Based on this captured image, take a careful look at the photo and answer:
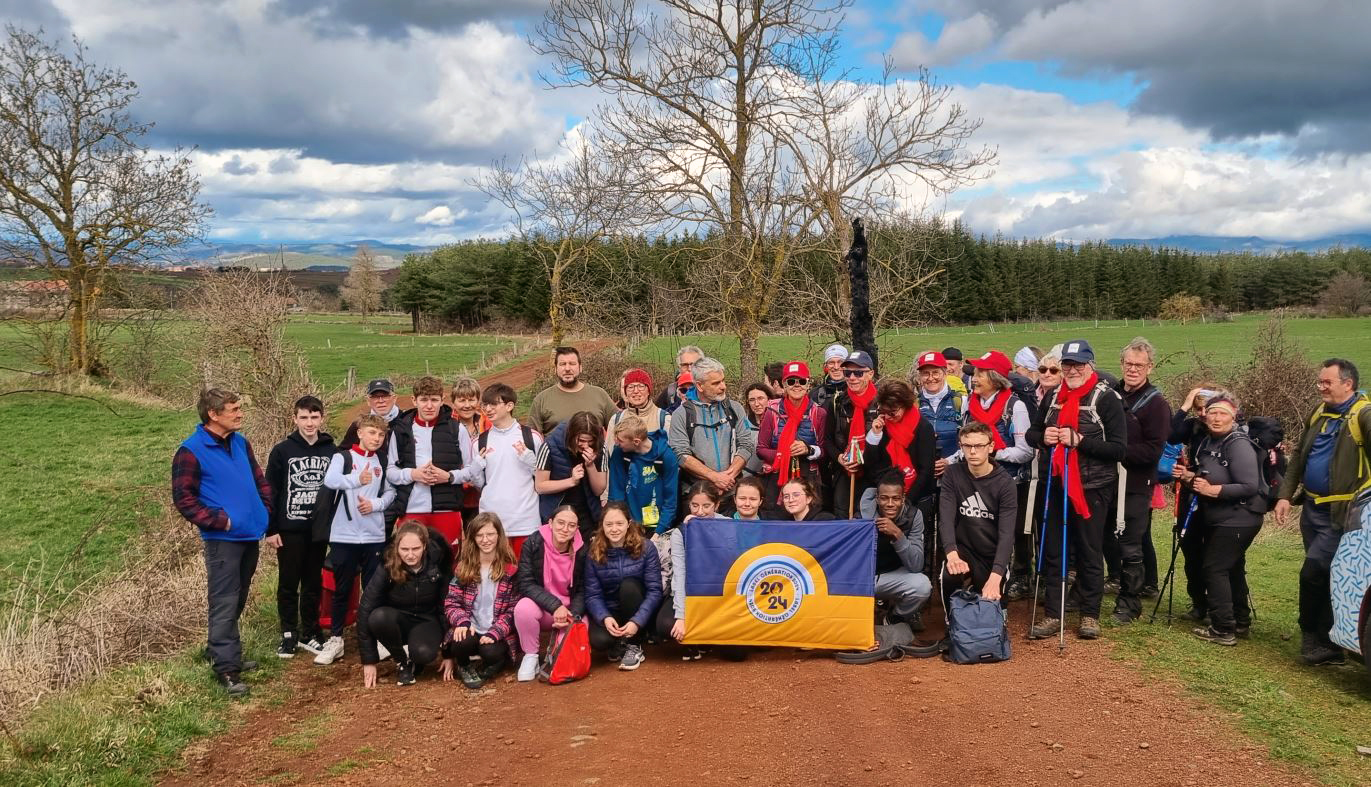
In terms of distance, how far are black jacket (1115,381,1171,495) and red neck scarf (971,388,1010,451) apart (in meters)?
0.90

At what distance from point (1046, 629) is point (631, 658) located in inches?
126

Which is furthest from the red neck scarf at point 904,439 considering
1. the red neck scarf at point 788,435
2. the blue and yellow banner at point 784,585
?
the red neck scarf at point 788,435

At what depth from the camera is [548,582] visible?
21.9 feet

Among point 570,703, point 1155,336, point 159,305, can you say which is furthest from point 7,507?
point 1155,336

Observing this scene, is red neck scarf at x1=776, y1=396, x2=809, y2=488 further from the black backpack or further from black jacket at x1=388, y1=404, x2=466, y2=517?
the black backpack

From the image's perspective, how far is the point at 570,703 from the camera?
5.92 meters

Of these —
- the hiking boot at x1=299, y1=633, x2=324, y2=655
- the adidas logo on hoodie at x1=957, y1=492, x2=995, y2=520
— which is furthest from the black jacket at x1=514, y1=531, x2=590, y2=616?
the adidas logo on hoodie at x1=957, y1=492, x2=995, y2=520

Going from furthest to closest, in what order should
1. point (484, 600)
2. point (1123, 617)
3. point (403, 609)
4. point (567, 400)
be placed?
point (567, 400)
point (1123, 617)
point (484, 600)
point (403, 609)

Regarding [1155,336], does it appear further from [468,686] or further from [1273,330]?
[468,686]

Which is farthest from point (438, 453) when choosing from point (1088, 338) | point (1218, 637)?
point (1088, 338)

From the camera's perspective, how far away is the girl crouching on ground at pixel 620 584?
6.57m

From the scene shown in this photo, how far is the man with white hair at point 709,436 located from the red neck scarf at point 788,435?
1.01 ft

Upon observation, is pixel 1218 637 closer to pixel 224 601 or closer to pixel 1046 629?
pixel 1046 629

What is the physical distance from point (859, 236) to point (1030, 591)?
4.75m
